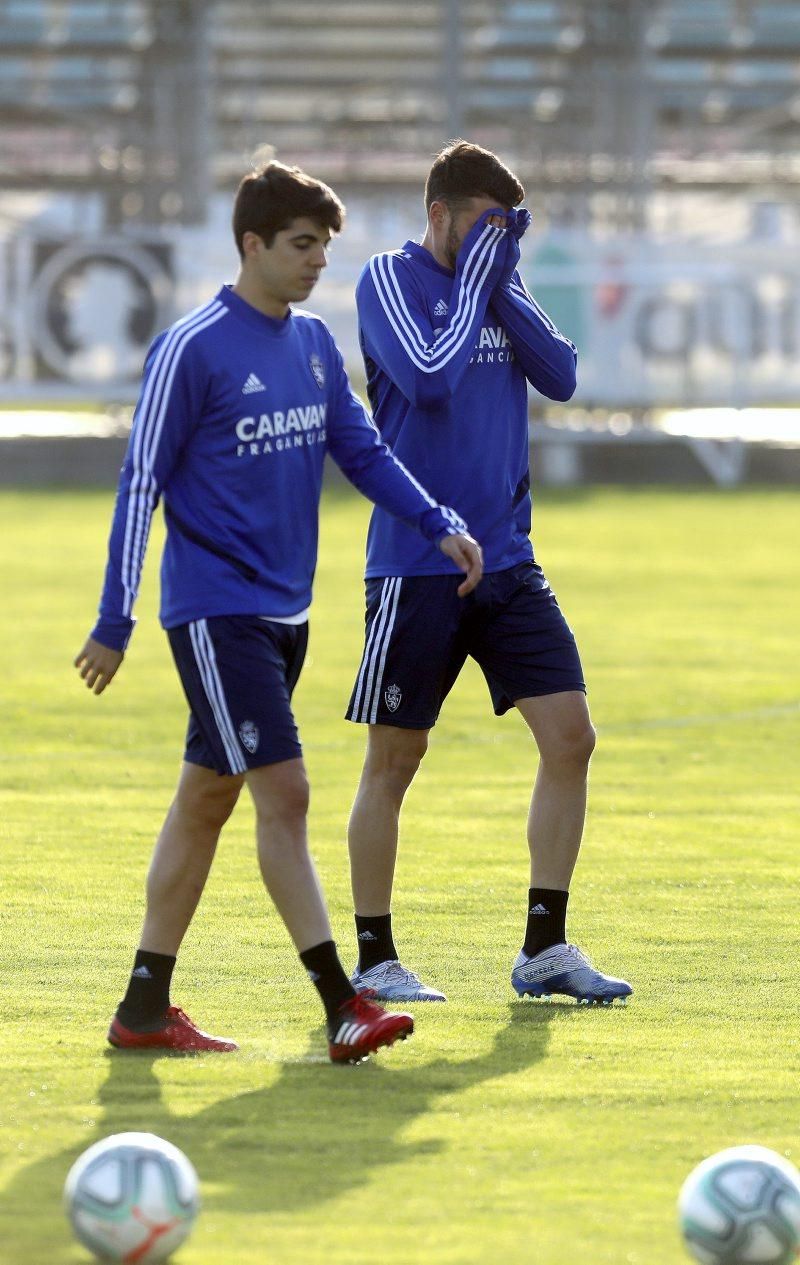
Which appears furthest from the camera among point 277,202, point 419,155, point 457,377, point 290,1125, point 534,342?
point 419,155

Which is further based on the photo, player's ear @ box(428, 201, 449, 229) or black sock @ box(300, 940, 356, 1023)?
player's ear @ box(428, 201, 449, 229)

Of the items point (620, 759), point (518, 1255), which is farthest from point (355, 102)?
point (518, 1255)

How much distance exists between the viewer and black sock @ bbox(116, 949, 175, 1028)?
5062 mm

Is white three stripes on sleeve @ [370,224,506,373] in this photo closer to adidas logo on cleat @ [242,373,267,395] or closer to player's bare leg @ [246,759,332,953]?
adidas logo on cleat @ [242,373,267,395]

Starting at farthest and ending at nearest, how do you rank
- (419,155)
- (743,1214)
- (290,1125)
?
(419,155), (290,1125), (743,1214)

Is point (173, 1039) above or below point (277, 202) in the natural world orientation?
below

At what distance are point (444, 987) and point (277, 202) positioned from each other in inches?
78.2

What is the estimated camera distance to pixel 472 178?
18.5ft

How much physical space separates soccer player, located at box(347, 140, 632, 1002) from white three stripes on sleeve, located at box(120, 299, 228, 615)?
31.6 inches

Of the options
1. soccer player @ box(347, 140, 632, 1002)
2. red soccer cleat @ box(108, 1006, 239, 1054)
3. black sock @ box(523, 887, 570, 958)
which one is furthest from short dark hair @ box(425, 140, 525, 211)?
red soccer cleat @ box(108, 1006, 239, 1054)

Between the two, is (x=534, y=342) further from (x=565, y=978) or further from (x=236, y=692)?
(x=565, y=978)

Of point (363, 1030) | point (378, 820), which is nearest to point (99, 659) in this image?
point (363, 1030)

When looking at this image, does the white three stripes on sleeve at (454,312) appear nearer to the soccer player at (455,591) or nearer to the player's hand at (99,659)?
the soccer player at (455,591)

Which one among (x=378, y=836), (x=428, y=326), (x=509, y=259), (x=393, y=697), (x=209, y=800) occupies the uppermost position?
(x=509, y=259)
